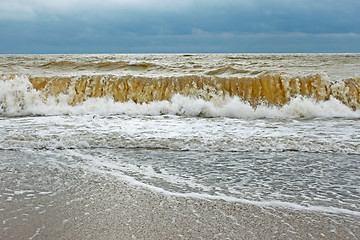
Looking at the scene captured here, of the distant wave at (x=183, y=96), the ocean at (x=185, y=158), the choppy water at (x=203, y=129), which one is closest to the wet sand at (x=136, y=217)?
the ocean at (x=185, y=158)

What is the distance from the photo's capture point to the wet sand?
259 cm

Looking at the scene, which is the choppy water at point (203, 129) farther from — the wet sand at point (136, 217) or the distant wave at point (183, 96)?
the wet sand at point (136, 217)

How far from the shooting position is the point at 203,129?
7.12 metres

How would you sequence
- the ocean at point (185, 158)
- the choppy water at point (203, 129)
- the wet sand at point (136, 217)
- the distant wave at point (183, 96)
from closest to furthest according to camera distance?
the wet sand at point (136, 217) < the ocean at point (185, 158) < the choppy water at point (203, 129) < the distant wave at point (183, 96)

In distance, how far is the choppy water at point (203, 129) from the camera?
12.7 feet

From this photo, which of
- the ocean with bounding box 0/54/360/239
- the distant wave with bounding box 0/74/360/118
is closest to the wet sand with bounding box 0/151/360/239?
the ocean with bounding box 0/54/360/239

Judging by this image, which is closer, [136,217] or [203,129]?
[136,217]

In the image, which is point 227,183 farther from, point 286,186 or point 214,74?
point 214,74

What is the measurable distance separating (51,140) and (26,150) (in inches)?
22.6

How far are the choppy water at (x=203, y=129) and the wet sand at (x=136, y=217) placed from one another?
0.83ft

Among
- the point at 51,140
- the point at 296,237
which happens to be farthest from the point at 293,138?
the point at 51,140

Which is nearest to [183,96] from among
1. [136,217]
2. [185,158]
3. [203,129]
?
[203,129]

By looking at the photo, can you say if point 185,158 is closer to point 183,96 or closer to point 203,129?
point 203,129

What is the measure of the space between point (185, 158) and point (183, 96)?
5.58m
